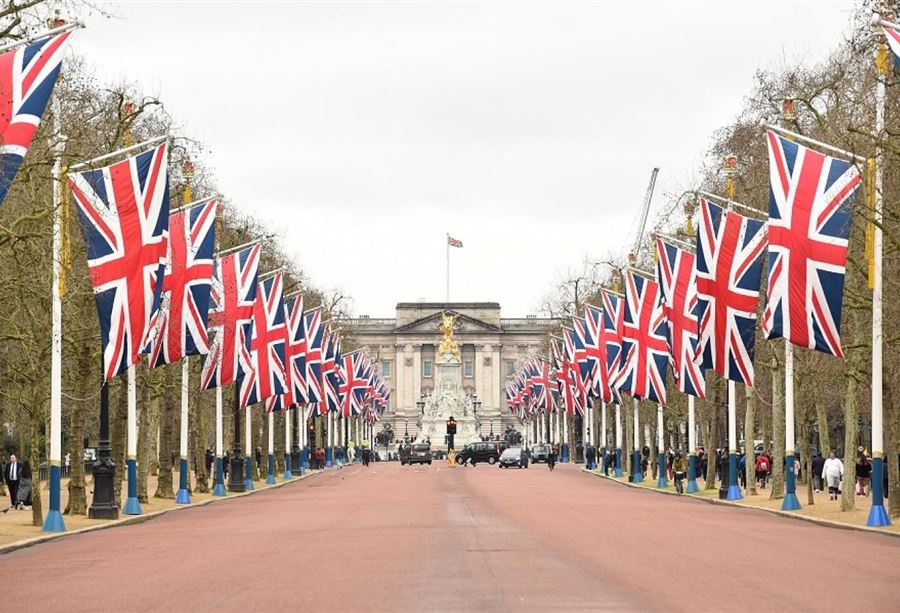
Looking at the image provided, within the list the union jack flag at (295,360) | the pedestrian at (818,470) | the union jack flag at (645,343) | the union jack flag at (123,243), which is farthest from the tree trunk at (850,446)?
the union jack flag at (295,360)

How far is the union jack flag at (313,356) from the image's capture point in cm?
7712

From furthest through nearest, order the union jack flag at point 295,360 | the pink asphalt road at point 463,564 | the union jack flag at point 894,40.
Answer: the union jack flag at point 295,360, the union jack flag at point 894,40, the pink asphalt road at point 463,564

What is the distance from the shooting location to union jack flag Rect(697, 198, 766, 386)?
45.1 metres

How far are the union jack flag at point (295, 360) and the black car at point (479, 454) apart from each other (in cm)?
4476

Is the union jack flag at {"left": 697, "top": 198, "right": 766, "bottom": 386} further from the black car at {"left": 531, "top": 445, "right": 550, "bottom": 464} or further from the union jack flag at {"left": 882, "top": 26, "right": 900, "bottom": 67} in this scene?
the black car at {"left": 531, "top": 445, "right": 550, "bottom": 464}

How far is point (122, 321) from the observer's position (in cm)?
3638

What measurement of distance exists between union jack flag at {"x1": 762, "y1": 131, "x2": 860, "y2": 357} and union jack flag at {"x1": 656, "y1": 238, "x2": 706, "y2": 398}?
15923mm

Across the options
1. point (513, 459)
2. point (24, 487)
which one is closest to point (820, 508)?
point (24, 487)

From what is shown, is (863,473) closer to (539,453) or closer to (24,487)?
(24,487)

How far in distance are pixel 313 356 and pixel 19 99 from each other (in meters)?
53.5

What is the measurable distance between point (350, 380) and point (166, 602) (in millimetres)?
93899

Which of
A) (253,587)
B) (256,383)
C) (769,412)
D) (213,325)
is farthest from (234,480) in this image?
(253,587)

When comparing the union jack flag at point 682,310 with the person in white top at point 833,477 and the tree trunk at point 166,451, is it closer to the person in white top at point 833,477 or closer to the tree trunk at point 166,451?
the person in white top at point 833,477

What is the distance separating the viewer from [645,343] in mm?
61562
